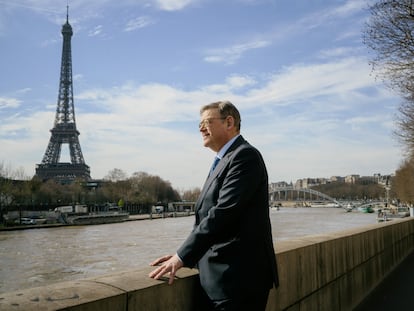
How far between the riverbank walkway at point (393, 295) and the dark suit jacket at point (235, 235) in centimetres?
466

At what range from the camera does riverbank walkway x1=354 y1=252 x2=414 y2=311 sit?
6.70m

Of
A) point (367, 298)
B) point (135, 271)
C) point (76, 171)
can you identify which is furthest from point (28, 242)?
point (76, 171)

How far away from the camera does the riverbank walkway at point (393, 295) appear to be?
6699 mm

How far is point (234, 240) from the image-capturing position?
2.57m

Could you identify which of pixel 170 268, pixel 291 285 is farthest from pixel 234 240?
pixel 291 285

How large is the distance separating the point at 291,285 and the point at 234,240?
2040mm

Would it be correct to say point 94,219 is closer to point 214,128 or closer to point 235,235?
point 214,128

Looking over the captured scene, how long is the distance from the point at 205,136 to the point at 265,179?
50 cm

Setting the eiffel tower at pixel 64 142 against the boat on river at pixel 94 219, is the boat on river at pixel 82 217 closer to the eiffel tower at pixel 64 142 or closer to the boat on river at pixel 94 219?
the boat on river at pixel 94 219

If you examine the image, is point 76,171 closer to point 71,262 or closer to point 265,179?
point 71,262

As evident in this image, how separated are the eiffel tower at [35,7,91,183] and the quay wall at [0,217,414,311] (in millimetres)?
116038

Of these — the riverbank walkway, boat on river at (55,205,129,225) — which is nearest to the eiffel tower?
boat on river at (55,205,129,225)

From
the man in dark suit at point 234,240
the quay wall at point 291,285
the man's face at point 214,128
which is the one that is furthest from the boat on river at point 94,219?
the man in dark suit at point 234,240

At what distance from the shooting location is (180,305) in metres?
2.87
